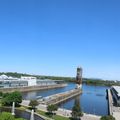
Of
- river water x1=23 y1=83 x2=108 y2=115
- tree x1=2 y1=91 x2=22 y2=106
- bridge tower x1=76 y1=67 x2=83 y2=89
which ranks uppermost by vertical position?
bridge tower x1=76 y1=67 x2=83 y2=89

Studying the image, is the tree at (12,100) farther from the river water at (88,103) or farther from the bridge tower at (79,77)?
the bridge tower at (79,77)

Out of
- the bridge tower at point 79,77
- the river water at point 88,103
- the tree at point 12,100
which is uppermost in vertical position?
the bridge tower at point 79,77

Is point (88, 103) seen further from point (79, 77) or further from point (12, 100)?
point (79, 77)

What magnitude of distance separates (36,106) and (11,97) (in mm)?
5257

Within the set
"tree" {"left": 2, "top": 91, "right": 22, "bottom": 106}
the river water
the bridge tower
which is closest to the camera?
"tree" {"left": 2, "top": 91, "right": 22, "bottom": 106}

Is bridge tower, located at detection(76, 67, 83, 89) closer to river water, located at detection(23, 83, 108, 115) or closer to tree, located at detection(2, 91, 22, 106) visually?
river water, located at detection(23, 83, 108, 115)

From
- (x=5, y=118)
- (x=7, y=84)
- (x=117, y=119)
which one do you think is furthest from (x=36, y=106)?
(x=7, y=84)

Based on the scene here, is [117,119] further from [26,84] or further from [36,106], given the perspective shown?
[26,84]

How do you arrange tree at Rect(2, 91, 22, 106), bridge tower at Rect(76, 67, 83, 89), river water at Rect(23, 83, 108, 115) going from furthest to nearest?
bridge tower at Rect(76, 67, 83, 89), river water at Rect(23, 83, 108, 115), tree at Rect(2, 91, 22, 106)

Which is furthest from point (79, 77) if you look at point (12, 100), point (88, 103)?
point (12, 100)

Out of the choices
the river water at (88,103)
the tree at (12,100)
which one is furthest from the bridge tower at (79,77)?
the tree at (12,100)

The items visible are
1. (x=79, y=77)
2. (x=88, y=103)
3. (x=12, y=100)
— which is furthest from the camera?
(x=79, y=77)

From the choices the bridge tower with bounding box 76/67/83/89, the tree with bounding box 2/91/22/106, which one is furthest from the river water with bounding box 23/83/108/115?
the bridge tower with bounding box 76/67/83/89

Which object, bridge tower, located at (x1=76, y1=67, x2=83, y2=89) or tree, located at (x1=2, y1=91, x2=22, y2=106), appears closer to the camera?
tree, located at (x1=2, y1=91, x2=22, y2=106)
